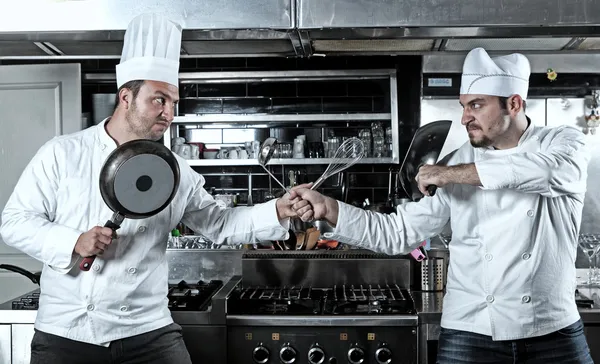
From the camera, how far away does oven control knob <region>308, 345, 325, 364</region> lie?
9.01 ft

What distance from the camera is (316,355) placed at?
9.03 ft

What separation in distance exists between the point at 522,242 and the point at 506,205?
0.43 ft

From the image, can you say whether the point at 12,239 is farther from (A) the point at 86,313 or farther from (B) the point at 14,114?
(B) the point at 14,114

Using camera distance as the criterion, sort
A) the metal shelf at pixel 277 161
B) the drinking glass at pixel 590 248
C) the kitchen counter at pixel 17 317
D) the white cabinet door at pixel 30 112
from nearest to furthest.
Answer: the kitchen counter at pixel 17 317 < the drinking glass at pixel 590 248 < the white cabinet door at pixel 30 112 < the metal shelf at pixel 277 161

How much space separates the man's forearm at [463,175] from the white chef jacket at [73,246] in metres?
0.91

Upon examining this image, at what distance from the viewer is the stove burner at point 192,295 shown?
2.82 meters

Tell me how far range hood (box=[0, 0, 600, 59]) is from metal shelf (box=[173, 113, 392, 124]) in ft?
6.31

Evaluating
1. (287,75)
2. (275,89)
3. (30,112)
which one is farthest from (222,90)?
(30,112)

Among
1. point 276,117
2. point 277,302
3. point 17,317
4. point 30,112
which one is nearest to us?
point 17,317

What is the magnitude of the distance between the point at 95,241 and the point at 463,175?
1.09 metres

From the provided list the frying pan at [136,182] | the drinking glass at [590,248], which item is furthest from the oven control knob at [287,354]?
the drinking glass at [590,248]

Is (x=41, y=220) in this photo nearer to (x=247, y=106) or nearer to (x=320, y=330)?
(x=320, y=330)

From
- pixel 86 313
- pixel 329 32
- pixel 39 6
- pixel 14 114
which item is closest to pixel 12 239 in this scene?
pixel 86 313

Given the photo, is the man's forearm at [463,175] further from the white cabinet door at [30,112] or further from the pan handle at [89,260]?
the white cabinet door at [30,112]
